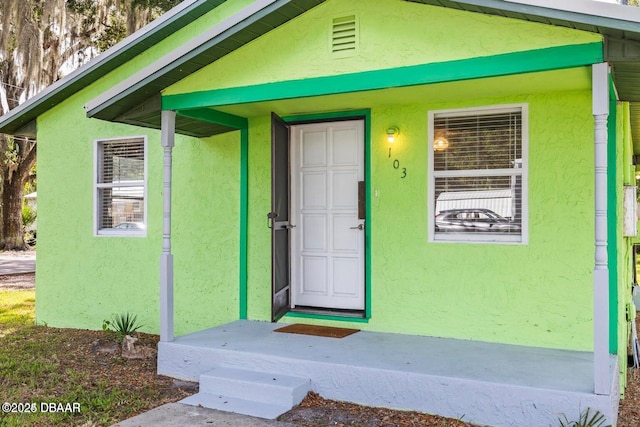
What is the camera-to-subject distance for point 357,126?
21.1 ft

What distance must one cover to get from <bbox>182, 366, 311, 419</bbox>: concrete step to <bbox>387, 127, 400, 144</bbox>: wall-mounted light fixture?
2571 millimetres

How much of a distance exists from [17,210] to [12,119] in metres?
13.3

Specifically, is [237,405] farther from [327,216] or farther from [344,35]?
[344,35]

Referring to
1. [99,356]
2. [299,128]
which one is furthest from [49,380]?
[299,128]

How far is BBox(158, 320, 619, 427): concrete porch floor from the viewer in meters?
4.22

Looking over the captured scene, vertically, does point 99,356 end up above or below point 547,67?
below

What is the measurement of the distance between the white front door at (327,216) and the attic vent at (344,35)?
150 centimetres

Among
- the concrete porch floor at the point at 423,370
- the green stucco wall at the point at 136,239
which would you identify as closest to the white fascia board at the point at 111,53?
the green stucco wall at the point at 136,239

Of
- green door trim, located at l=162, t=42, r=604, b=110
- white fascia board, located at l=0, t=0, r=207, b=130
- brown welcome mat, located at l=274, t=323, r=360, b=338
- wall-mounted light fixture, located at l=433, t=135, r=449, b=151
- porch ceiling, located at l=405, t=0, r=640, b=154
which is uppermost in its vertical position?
white fascia board, located at l=0, t=0, r=207, b=130

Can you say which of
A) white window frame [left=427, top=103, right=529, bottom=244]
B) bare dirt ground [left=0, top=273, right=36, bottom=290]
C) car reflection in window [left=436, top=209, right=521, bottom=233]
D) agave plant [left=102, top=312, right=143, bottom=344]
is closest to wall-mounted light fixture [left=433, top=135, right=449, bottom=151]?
white window frame [left=427, top=103, right=529, bottom=244]

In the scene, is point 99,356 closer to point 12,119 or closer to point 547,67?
point 12,119

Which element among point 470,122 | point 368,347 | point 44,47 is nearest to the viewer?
point 368,347

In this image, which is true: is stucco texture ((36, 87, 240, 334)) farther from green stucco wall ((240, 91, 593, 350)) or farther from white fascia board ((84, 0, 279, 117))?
green stucco wall ((240, 91, 593, 350))

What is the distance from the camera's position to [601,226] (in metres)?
3.99
